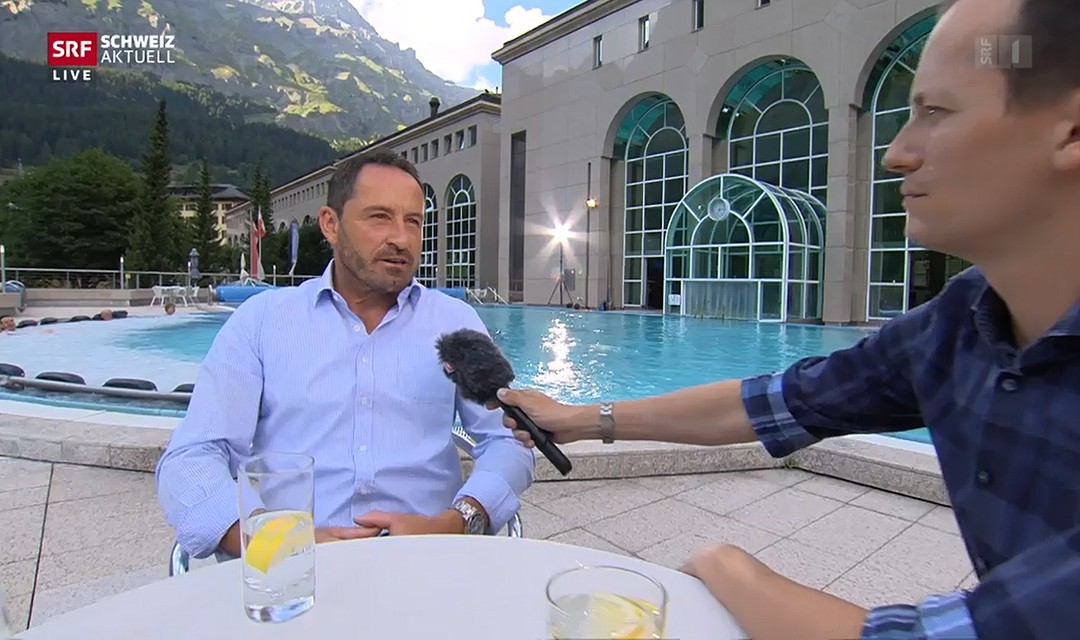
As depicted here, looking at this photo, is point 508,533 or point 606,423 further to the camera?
point 508,533

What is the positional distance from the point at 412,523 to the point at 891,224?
17.7 metres

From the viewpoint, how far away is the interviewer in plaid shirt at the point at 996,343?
65cm

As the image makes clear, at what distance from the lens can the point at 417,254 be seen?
2129 mm

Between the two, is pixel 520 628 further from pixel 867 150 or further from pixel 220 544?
pixel 867 150

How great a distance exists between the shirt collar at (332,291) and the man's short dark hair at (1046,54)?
5.38ft

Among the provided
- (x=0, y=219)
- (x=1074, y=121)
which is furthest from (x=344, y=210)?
(x=0, y=219)

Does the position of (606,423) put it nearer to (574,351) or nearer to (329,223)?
(329,223)

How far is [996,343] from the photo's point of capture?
Answer: 2.96 feet

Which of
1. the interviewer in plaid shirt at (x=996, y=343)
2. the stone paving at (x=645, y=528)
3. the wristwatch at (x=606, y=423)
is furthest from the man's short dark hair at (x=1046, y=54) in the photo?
the stone paving at (x=645, y=528)

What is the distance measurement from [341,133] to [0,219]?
3486 inches

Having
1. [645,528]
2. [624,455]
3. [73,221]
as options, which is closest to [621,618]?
[645,528]

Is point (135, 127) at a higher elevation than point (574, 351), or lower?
higher

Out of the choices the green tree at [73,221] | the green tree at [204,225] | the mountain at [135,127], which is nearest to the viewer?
the green tree at [73,221]

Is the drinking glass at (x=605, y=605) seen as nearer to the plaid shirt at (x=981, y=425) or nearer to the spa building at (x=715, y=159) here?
the plaid shirt at (x=981, y=425)
